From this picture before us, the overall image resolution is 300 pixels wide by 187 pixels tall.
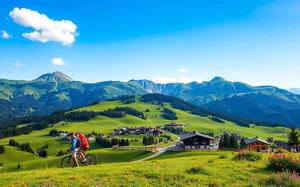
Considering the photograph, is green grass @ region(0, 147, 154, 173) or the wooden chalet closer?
green grass @ region(0, 147, 154, 173)

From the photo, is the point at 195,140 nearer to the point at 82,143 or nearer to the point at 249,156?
the point at 249,156

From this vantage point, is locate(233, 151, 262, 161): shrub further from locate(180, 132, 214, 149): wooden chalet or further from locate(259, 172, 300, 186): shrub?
locate(180, 132, 214, 149): wooden chalet

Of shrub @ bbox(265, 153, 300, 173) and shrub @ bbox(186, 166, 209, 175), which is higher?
shrub @ bbox(265, 153, 300, 173)

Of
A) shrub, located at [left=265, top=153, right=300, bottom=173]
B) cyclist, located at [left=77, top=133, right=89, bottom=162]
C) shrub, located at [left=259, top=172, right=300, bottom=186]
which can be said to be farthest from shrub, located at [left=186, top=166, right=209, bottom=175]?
cyclist, located at [left=77, top=133, right=89, bottom=162]

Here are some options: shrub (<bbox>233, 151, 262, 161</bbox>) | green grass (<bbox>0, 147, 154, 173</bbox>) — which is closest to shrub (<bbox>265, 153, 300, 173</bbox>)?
shrub (<bbox>233, 151, 262, 161</bbox>)

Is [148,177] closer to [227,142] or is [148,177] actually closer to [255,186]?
[255,186]

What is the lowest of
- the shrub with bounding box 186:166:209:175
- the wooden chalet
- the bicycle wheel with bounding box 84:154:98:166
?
the wooden chalet

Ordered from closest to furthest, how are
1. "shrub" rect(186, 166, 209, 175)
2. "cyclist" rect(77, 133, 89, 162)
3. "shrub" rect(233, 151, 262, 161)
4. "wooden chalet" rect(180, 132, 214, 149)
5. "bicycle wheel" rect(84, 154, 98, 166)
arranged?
1. "shrub" rect(186, 166, 209, 175)
2. "cyclist" rect(77, 133, 89, 162)
3. "shrub" rect(233, 151, 262, 161)
4. "bicycle wheel" rect(84, 154, 98, 166)
5. "wooden chalet" rect(180, 132, 214, 149)

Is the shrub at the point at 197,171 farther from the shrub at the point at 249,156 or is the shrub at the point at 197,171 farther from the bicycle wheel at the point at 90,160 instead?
the bicycle wheel at the point at 90,160

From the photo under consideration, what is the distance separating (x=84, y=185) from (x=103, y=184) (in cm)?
110

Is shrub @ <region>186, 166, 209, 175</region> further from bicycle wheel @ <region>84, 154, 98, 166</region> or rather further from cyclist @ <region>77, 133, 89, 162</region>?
bicycle wheel @ <region>84, 154, 98, 166</region>

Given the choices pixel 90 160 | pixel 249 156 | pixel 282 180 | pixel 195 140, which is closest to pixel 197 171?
pixel 282 180

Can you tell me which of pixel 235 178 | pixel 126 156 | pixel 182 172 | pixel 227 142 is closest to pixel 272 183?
pixel 235 178

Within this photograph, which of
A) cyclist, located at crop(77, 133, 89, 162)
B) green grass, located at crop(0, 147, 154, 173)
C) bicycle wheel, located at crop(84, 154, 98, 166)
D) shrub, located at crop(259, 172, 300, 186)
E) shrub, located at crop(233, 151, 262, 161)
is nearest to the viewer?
shrub, located at crop(259, 172, 300, 186)
